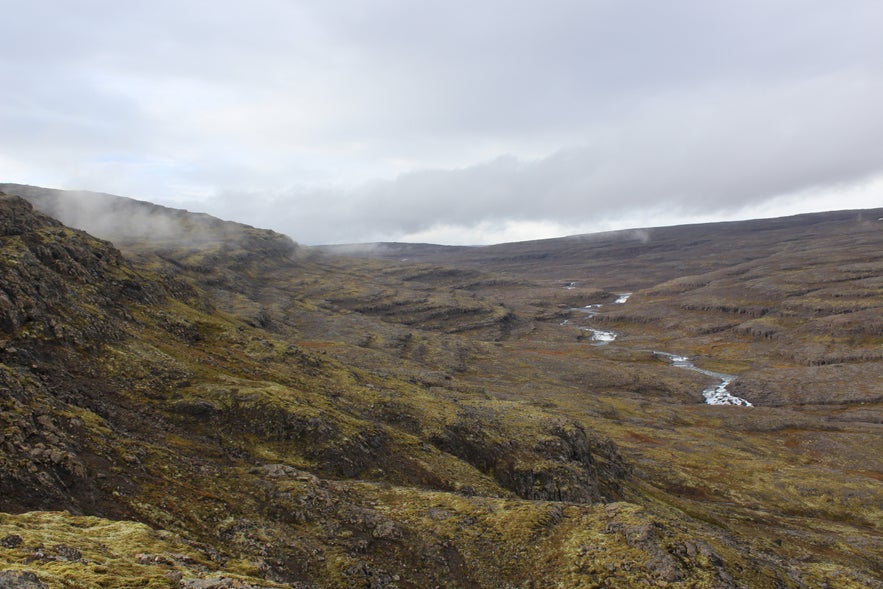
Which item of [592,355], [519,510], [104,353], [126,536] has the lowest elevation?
[592,355]

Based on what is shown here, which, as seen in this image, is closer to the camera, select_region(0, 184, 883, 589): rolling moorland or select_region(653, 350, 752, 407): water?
select_region(0, 184, 883, 589): rolling moorland

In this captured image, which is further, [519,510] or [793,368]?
[793,368]

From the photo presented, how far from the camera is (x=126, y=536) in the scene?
56.9 ft

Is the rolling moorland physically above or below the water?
above

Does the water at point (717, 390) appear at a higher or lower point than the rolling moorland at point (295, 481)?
lower

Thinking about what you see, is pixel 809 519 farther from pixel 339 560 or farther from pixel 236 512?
pixel 236 512

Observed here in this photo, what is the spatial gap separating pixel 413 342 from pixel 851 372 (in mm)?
130712

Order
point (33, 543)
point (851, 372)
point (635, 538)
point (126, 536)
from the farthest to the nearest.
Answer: point (851, 372)
point (635, 538)
point (126, 536)
point (33, 543)

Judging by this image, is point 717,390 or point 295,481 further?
point 717,390

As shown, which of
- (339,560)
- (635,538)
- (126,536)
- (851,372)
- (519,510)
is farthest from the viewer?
(851,372)

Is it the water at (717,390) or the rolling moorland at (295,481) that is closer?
the rolling moorland at (295,481)

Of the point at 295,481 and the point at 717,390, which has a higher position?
the point at 295,481

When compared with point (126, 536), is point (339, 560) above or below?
below

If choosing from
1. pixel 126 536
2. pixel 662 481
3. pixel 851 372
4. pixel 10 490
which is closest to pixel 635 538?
pixel 126 536
